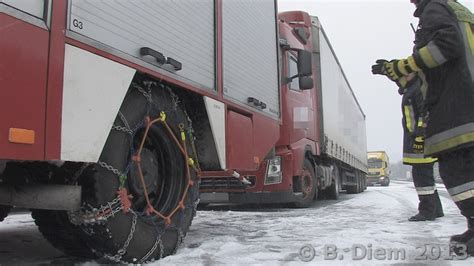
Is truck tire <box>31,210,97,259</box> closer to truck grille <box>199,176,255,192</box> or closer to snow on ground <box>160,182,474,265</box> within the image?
snow on ground <box>160,182,474,265</box>

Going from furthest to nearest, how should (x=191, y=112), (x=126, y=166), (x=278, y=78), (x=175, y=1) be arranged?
(x=278, y=78), (x=191, y=112), (x=175, y=1), (x=126, y=166)

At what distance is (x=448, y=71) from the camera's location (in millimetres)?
3305

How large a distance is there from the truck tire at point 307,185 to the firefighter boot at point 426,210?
8.20 feet

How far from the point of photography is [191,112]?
3.80 m

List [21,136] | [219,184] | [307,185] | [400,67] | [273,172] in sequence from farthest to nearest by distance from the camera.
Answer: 1. [307,185]
2. [273,172]
3. [219,184]
4. [400,67]
5. [21,136]

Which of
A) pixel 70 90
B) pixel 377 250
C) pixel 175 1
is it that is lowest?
pixel 377 250

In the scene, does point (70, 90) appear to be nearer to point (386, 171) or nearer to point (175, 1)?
A: point (175, 1)

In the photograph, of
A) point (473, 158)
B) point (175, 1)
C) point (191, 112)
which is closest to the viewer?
point (473, 158)

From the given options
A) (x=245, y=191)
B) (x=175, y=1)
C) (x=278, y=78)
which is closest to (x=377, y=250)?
(x=175, y=1)

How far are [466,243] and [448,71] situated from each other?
1210 millimetres

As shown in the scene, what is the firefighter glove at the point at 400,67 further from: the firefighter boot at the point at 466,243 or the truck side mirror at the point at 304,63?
the truck side mirror at the point at 304,63

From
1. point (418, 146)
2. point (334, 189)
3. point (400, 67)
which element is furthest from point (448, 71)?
point (334, 189)

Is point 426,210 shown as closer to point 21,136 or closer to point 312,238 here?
point 312,238

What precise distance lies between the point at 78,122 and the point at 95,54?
394 mm
